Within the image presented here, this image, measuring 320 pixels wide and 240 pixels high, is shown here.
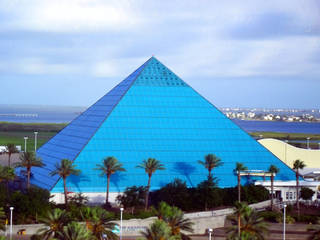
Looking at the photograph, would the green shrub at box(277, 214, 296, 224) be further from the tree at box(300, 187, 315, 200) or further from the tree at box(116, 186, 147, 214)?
the tree at box(116, 186, 147, 214)

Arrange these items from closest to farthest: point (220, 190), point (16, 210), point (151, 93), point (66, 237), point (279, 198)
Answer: point (66, 237)
point (16, 210)
point (220, 190)
point (279, 198)
point (151, 93)

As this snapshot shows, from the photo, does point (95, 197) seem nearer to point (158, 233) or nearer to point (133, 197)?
point (133, 197)

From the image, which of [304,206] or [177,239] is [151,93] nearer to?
[304,206]

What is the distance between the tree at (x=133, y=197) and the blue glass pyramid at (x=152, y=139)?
2.91 metres

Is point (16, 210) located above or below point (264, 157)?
below

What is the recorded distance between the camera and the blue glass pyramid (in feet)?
189

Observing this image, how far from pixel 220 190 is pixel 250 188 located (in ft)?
10.6

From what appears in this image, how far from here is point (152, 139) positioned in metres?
62.1

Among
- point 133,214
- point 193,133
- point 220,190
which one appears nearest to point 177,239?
point 133,214

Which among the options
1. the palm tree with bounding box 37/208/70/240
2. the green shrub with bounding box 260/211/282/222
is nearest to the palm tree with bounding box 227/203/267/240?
the palm tree with bounding box 37/208/70/240

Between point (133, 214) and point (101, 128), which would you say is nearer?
point (133, 214)

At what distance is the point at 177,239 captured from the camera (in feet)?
111

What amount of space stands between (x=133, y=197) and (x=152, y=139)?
35.5 feet

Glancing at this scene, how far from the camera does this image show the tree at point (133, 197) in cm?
5206
